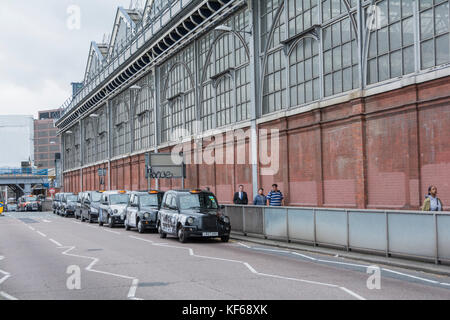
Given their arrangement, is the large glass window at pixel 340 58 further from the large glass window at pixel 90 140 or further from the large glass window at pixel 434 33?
the large glass window at pixel 90 140

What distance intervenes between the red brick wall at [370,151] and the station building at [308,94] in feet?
0.14

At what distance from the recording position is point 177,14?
34.5 m

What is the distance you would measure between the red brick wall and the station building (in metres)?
0.04

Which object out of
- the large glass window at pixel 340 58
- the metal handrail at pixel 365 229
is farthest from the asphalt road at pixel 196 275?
the large glass window at pixel 340 58

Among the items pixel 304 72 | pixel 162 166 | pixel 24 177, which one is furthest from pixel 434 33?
pixel 24 177

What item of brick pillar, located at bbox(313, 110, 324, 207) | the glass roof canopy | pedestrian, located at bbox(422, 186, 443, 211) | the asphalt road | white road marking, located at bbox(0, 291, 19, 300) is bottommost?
the asphalt road

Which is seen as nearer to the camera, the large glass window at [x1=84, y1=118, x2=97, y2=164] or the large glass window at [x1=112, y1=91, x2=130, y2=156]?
the large glass window at [x1=112, y1=91, x2=130, y2=156]

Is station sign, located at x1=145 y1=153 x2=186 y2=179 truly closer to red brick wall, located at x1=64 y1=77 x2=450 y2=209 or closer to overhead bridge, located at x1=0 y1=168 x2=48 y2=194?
red brick wall, located at x1=64 y1=77 x2=450 y2=209

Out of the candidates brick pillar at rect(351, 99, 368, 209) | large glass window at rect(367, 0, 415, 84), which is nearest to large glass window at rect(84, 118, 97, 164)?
brick pillar at rect(351, 99, 368, 209)

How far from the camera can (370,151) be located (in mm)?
19859

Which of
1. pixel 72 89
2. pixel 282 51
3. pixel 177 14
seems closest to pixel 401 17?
pixel 282 51

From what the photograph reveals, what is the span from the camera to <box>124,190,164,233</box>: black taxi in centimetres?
2466
